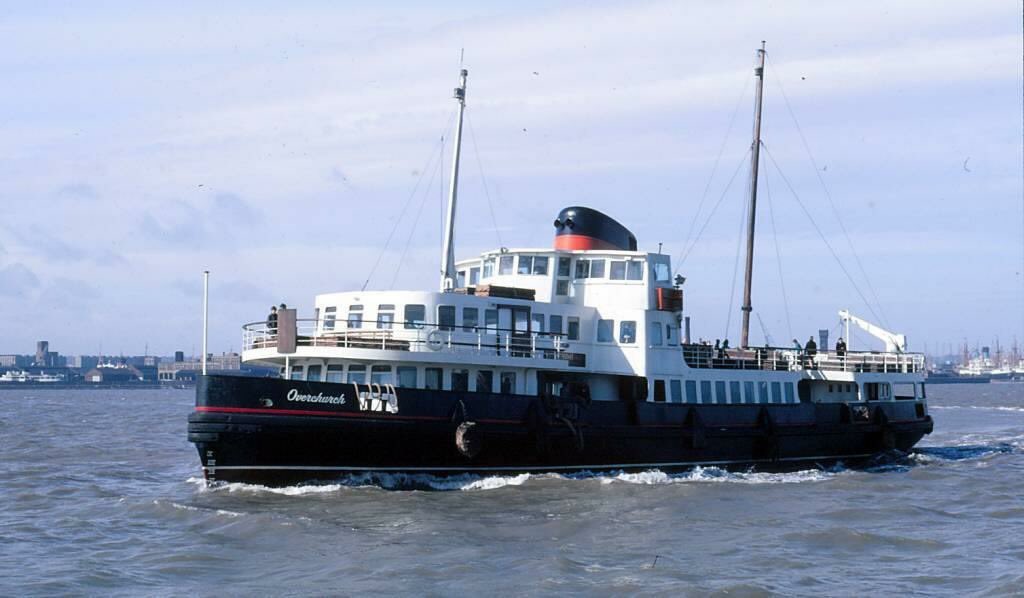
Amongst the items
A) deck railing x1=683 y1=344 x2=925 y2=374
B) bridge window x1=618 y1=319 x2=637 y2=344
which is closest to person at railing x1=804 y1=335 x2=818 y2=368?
deck railing x1=683 y1=344 x2=925 y2=374

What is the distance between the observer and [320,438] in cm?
2541

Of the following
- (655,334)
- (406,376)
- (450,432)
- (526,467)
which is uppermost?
(655,334)

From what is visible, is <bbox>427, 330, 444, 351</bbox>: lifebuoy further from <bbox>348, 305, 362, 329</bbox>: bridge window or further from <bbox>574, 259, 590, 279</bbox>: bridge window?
<bbox>574, 259, 590, 279</bbox>: bridge window

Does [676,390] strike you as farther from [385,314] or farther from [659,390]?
[385,314]

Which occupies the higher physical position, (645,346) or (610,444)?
(645,346)

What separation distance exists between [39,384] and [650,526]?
172583 millimetres

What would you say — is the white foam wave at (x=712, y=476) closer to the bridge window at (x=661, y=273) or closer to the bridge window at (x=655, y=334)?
the bridge window at (x=655, y=334)

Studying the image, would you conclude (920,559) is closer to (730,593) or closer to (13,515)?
(730,593)

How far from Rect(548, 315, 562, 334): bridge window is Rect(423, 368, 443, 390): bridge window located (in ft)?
12.5

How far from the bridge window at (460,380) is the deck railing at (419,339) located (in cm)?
56

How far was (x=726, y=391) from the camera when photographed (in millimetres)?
33000

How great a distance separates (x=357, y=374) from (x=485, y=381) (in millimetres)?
3168

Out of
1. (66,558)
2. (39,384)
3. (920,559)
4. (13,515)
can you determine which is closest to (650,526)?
(920,559)

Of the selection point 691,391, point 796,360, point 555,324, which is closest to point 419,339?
point 555,324
